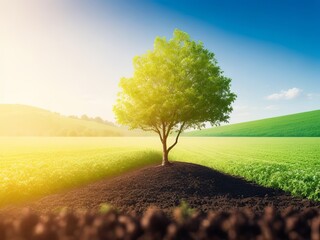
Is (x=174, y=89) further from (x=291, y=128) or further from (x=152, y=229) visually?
(x=291, y=128)

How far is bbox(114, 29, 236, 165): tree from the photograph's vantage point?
2078 cm

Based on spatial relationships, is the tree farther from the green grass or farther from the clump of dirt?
the green grass

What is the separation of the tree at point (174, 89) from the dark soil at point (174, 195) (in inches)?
185

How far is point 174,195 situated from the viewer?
14422mm

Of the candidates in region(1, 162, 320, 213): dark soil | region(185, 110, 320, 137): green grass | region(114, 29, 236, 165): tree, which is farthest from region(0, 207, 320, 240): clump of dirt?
region(185, 110, 320, 137): green grass

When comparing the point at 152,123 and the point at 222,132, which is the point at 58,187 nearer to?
the point at 152,123

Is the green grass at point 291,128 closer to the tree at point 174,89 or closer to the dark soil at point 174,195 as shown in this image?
the tree at point 174,89

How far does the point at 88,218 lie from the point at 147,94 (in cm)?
1749

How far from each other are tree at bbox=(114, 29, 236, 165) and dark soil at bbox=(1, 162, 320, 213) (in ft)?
15.4

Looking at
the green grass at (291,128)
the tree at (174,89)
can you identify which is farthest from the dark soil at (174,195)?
the green grass at (291,128)

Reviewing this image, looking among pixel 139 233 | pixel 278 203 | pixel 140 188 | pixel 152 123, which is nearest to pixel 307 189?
pixel 278 203

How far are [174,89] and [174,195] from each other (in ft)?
31.0

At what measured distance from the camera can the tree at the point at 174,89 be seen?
20.8 m

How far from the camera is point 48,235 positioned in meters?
3.60
